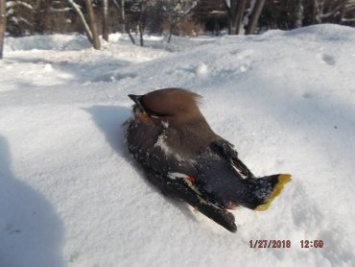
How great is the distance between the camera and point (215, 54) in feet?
12.0

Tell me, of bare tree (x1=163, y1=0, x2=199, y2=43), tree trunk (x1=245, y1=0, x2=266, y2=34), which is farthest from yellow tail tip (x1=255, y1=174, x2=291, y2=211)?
bare tree (x1=163, y1=0, x2=199, y2=43)

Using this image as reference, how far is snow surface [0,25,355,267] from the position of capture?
62.4 inches

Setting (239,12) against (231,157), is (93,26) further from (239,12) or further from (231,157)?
(231,157)

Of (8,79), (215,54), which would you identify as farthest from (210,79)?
(8,79)

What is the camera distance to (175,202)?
180 cm

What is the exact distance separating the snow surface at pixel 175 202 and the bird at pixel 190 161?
97 millimetres

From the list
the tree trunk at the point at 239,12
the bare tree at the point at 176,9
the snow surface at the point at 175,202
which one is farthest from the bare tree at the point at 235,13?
the bare tree at the point at 176,9

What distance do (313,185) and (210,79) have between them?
1386mm

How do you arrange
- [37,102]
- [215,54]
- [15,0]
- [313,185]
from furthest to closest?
1. [15,0]
2. [215,54]
3. [37,102]
4. [313,185]

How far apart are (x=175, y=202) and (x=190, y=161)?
0.63ft

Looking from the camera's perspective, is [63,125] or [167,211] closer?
[167,211]

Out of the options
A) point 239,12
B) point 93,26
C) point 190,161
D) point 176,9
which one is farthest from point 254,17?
point 176,9

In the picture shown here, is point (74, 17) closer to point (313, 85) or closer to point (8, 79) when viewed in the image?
point (8, 79)

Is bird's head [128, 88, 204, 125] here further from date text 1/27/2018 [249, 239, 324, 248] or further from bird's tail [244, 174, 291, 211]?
date text 1/27/2018 [249, 239, 324, 248]
